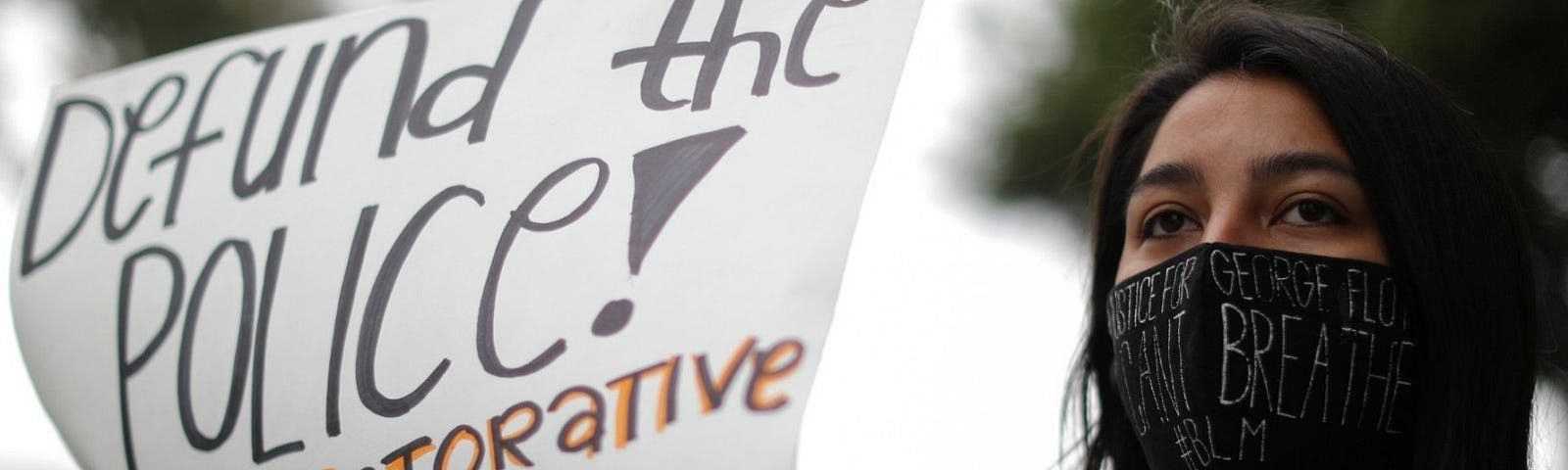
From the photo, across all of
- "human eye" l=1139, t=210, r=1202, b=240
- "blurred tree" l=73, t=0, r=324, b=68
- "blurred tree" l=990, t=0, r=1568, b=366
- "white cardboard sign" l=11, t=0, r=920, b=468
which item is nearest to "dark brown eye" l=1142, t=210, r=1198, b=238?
"human eye" l=1139, t=210, r=1202, b=240

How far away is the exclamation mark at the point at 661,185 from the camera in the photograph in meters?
1.17

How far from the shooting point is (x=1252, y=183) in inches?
48.9

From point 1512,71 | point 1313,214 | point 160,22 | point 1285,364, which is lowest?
point 1285,364

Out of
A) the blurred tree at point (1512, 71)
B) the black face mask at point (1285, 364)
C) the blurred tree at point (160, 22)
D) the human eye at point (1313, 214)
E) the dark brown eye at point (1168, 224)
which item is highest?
the blurred tree at point (160, 22)

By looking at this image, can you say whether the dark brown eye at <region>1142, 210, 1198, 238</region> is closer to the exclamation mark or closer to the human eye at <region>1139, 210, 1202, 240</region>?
the human eye at <region>1139, 210, 1202, 240</region>

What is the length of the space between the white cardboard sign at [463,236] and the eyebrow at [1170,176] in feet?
1.04

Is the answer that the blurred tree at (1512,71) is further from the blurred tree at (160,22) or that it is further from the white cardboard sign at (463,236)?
the blurred tree at (160,22)

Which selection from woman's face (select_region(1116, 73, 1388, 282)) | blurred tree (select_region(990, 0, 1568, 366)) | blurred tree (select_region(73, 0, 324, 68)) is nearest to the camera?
woman's face (select_region(1116, 73, 1388, 282))

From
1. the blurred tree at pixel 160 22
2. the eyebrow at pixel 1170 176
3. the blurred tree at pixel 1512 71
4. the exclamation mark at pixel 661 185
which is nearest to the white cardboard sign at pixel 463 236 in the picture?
the exclamation mark at pixel 661 185

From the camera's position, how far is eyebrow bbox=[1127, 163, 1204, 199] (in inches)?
51.2

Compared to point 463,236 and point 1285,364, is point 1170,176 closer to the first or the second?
point 1285,364

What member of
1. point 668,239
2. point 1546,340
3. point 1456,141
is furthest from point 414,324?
point 1546,340

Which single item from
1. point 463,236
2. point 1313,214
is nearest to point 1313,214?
point 1313,214

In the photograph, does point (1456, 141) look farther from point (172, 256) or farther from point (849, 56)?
point (172, 256)
